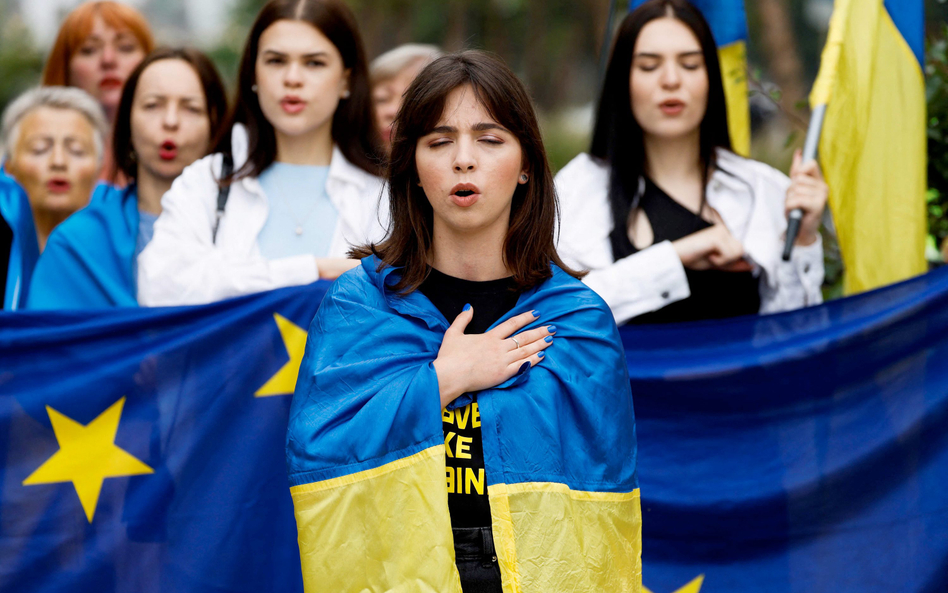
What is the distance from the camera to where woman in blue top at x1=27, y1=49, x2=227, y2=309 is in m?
3.93

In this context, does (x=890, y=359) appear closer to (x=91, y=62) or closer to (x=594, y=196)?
(x=594, y=196)

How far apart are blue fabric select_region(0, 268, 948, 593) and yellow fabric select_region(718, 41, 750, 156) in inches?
56.9

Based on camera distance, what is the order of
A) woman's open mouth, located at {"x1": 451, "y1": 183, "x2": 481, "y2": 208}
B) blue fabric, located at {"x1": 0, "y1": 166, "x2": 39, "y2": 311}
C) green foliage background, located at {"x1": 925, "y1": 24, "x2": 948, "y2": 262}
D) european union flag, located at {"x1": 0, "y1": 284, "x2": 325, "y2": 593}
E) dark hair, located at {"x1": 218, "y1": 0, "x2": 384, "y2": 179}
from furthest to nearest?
green foliage background, located at {"x1": 925, "y1": 24, "x2": 948, "y2": 262} < blue fabric, located at {"x1": 0, "y1": 166, "x2": 39, "y2": 311} < dark hair, located at {"x1": 218, "y1": 0, "x2": 384, "y2": 179} < european union flag, located at {"x1": 0, "y1": 284, "x2": 325, "y2": 593} < woman's open mouth, located at {"x1": 451, "y1": 183, "x2": 481, "y2": 208}

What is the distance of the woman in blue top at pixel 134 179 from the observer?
12.9 ft

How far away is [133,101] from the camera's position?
174 inches

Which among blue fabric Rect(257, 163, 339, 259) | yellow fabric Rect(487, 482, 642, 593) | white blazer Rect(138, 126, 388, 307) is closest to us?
yellow fabric Rect(487, 482, 642, 593)

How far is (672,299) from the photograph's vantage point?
3.66 m

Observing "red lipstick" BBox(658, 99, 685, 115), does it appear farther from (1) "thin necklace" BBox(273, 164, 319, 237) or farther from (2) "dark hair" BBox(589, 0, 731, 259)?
(1) "thin necklace" BBox(273, 164, 319, 237)

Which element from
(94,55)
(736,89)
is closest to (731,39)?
(736,89)

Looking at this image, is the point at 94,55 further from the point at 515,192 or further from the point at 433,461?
the point at 433,461

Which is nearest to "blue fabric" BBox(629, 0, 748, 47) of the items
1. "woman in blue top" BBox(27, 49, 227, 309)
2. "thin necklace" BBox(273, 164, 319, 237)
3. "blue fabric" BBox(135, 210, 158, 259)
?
"thin necklace" BBox(273, 164, 319, 237)

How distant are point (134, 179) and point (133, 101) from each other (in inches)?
12.1

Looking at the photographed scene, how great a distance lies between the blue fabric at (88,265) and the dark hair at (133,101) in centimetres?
40

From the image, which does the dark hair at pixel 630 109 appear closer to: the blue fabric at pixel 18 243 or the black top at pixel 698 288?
the black top at pixel 698 288
